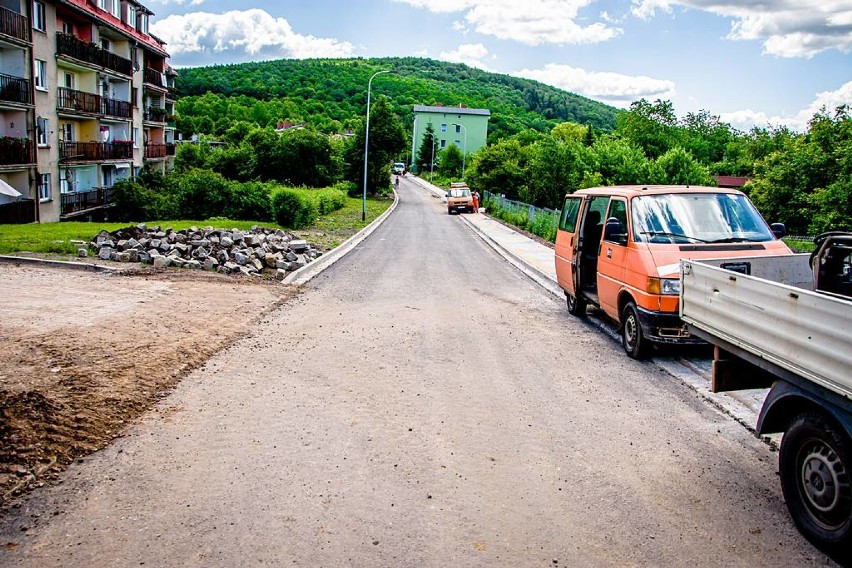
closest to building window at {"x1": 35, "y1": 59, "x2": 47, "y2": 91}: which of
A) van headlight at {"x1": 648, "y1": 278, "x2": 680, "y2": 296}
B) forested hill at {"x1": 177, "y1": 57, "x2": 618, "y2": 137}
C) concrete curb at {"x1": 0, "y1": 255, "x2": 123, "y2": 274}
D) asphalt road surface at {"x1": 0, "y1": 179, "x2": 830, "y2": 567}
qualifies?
concrete curb at {"x1": 0, "y1": 255, "x2": 123, "y2": 274}

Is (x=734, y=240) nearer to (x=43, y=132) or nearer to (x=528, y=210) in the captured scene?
(x=528, y=210)

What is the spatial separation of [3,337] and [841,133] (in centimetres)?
3719

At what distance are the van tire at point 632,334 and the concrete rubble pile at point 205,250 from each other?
872 centimetres

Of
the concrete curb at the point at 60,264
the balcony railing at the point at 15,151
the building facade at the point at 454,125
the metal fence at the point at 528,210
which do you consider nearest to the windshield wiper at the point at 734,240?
the concrete curb at the point at 60,264

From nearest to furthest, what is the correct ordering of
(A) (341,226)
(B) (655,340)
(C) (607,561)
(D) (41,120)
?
(C) (607,561), (B) (655,340), (D) (41,120), (A) (341,226)

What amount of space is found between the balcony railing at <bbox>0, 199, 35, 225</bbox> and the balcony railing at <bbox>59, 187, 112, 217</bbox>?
286 cm

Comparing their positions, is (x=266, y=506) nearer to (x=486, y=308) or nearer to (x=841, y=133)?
(x=486, y=308)

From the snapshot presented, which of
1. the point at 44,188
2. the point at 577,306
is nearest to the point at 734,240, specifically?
the point at 577,306

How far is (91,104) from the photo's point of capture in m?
33.9

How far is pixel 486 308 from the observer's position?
1277cm

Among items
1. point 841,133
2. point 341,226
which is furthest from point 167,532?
point 841,133

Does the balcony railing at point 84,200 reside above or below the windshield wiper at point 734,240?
below

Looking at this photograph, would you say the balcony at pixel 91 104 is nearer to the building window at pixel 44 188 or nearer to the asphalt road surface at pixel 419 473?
the building window at pixel 44 188

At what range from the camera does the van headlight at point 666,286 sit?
8.47m
